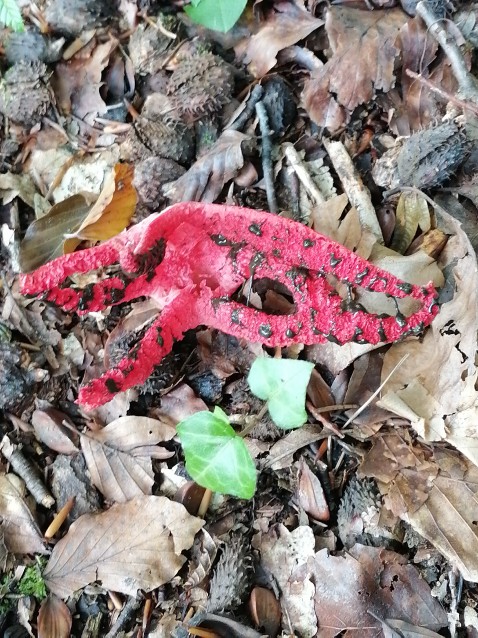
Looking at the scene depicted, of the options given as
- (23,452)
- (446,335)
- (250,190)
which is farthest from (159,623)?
(250,190)

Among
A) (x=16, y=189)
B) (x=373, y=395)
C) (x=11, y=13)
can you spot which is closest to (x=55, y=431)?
(x=16, y=189)

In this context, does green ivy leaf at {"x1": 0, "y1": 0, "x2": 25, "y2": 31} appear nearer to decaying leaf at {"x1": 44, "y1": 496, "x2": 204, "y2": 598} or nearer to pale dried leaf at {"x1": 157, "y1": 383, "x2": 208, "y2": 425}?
pale dried leaf at {"x1": 157, "y1": 383, "x2": 208, "y2": 425}

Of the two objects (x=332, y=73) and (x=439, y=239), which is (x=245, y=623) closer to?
(x=439, y=239)

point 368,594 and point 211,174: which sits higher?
point 211,174

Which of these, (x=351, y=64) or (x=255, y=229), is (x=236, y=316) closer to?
(x=255, y=229)

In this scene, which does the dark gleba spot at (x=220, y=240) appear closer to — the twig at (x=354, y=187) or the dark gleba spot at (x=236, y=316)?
the dark gleba spot at (x=236, y=316)
